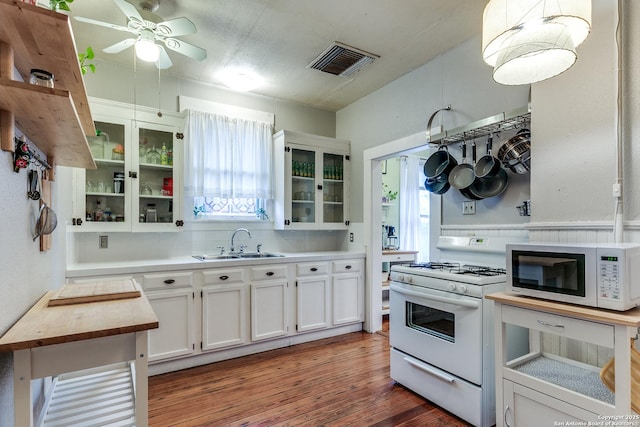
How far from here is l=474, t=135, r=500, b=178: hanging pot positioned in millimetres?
2373

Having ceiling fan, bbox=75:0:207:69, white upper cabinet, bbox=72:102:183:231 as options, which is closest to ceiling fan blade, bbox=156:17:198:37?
ceiling fan, bbox=75:0:207:69

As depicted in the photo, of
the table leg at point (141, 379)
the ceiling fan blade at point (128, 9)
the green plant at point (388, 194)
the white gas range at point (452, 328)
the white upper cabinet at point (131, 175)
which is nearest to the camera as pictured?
the table leg at point (141, 379)

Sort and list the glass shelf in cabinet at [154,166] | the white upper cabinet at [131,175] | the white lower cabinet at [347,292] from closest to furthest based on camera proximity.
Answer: the white upper cabinet at [131,175]
the glass shelf in cabinet at [154,166]
the white lower cabinet at [347,292]

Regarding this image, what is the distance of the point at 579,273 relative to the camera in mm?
1487

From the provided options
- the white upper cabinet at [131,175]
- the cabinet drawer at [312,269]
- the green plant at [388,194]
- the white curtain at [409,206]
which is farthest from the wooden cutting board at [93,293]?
the white curtain at [409,206]

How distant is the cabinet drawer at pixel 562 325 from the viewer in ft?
4.47

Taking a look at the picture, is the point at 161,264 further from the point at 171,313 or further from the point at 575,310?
the point at 575,310

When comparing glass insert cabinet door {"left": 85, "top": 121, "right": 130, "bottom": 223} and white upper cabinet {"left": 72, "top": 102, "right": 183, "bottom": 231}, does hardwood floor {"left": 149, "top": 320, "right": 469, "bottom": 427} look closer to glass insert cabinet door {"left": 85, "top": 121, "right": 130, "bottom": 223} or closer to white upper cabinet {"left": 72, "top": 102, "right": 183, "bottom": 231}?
white upper cabinet {"left": 72, "top": 102, "right": 183, "bottom": 231}

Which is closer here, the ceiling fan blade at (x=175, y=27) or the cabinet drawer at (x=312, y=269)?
the ceiling fan blade at (x=175, y=27)

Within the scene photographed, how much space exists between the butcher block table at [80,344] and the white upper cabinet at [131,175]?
1.56m

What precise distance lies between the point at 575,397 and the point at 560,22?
1.65 m

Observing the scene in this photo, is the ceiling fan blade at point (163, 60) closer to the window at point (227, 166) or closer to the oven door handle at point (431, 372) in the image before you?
the window at point (227, 166)

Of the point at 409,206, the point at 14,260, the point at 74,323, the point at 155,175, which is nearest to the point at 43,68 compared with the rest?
the point at 14,260

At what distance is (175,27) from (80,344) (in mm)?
1928
